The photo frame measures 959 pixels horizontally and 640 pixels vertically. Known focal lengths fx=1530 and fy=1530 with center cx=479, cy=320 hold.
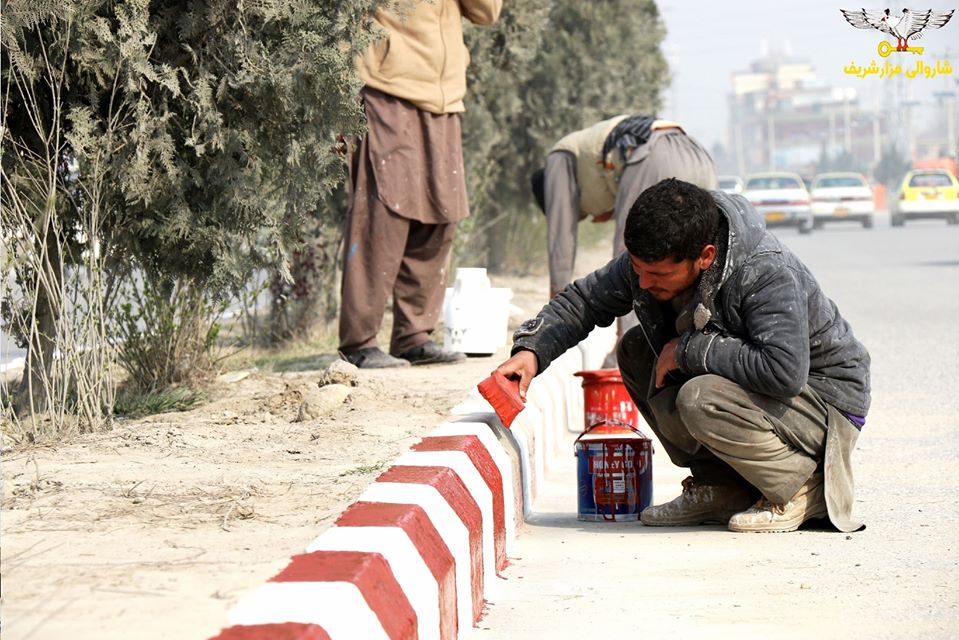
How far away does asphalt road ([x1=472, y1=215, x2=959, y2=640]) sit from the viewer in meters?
3.84

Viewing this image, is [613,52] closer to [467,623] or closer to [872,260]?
[872,260]

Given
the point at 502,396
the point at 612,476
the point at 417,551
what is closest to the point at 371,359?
the point at 612,476

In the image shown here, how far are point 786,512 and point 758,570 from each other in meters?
0.60

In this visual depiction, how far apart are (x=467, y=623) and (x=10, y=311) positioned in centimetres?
325

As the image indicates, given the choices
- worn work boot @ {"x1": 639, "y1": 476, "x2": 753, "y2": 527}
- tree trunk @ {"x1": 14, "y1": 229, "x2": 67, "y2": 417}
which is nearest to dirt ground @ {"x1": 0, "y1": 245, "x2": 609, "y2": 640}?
tree trunk @ {"x1": 14, "y1": 229, "x2": 67, "y2": 417}

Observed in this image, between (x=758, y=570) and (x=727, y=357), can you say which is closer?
(x=758, y=570)

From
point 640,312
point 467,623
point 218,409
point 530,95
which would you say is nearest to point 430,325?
point 218,409

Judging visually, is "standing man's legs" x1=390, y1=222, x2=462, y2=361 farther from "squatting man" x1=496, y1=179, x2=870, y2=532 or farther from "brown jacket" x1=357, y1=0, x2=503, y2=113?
"squatting man" x1=496, y1=179, x2=870, y2=532

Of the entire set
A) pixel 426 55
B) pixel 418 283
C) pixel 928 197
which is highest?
pixel 426 55

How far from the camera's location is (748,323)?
15.6ft

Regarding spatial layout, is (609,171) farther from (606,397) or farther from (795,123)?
(795,123)

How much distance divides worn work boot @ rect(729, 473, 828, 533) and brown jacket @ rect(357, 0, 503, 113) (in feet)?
12.6

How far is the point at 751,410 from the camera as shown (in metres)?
4.84

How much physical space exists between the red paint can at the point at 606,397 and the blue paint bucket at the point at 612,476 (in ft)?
4.77
